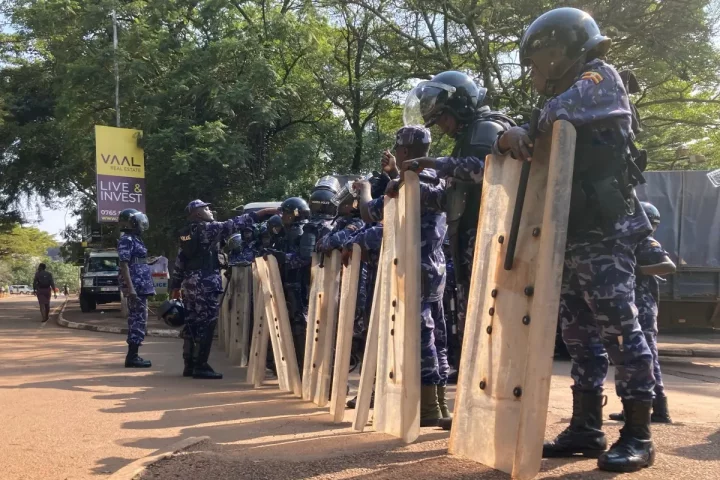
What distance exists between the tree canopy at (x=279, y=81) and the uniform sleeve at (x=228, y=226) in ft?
30.0

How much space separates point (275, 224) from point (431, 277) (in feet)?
12.7

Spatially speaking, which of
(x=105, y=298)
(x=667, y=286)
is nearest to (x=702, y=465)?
(x=667, y=286)

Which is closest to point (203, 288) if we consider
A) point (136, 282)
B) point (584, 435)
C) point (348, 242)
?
point (136, 282)

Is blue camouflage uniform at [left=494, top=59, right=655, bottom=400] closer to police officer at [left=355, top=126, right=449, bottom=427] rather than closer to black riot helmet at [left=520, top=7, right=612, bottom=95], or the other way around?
black riot helmet at [left=520, top=7, right=612, bottom=95]

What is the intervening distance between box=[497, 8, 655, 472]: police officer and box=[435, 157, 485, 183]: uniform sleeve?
0.48 m

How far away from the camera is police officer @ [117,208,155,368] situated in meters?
9.11

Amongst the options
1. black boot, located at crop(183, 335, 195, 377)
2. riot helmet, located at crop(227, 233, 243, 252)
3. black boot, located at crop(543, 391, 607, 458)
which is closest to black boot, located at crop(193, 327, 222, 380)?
black boot, located at crop(183, 335, 195, 377)

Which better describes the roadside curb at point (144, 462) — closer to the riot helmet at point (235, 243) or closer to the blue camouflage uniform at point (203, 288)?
the blue camouflage uniform at point (203, 288)

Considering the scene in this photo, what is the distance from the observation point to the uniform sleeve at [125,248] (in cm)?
909

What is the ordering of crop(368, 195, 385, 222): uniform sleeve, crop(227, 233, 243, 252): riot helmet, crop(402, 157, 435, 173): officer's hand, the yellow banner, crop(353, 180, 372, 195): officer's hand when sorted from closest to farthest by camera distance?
crop(402, 157, 435, 173): officer's hand → crop(368, 195, 385, 222): uniform sleeve → crop(353, 180, 372, 195): officer's hand → crop(227, 233, 243, 252): riot helmet → the yellow banner

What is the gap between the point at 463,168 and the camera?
152 inches

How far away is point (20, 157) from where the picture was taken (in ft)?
91.8

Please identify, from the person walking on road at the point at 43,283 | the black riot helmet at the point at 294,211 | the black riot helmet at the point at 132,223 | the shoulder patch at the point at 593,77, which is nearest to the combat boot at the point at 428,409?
the shoulder patch at the point at 593,77

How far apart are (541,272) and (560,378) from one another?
212 inches
